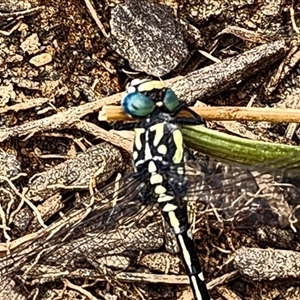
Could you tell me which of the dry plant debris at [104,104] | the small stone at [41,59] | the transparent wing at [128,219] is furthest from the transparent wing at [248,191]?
the small stone at [41,59]

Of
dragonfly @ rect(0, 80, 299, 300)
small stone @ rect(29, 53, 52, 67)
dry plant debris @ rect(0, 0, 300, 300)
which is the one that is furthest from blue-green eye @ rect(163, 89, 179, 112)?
small stone @ rect(29, 53, 52, 67)

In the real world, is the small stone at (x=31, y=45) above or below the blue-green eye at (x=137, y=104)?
above

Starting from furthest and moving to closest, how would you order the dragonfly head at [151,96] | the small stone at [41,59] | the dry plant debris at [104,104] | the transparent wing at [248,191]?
the small stone at [41,59] < the dry plant debris at [104,104] < the dragonfly head at [151,96] < the transparent wing at [248,191]

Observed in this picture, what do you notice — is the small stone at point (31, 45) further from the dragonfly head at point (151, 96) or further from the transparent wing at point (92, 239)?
the transparent wing at point (92, 239)

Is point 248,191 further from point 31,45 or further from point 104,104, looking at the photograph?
point 31,45

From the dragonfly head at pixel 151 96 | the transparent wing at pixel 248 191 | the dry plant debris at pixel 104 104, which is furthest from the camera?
the dry plant debris at pixel 104 104

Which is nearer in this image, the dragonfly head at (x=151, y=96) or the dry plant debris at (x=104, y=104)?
the dragonfly head at (x=151, y=96)

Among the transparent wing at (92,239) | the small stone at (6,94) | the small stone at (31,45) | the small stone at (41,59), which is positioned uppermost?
the small stone at (31,45)
